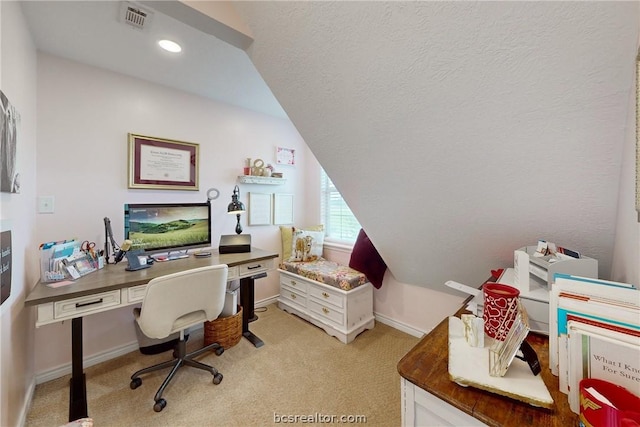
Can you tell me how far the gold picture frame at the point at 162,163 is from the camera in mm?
2119

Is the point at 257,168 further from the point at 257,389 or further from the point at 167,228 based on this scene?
the point at 257,389

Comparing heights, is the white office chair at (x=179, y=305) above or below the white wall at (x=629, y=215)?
below

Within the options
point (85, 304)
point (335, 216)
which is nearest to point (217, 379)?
point (85, 304)

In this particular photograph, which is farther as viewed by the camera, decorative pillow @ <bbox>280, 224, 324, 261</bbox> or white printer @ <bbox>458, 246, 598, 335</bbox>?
decorative pillow @ <bbox>280, 224, 324, 261</bbox>

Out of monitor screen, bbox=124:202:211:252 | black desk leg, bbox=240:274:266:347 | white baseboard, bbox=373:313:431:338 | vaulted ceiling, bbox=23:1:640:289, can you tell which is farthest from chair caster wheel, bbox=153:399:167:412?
white baseboard, bbox=373:313:431:338

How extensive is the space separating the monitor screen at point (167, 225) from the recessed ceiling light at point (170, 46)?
1174 mm

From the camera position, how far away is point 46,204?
5.76 ft

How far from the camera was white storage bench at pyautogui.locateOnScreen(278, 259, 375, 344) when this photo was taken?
230 cm

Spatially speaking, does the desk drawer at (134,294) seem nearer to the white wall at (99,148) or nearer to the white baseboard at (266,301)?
the white wall at (99,148)

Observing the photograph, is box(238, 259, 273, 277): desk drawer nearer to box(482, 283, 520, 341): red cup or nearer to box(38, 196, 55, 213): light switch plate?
box(38, 196, 55, 213): light switch plate

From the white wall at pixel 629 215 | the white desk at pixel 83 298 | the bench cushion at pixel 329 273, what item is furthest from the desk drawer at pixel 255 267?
the white wall at pixel 629 215

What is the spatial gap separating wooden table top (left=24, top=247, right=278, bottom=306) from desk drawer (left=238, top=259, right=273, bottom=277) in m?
0.04

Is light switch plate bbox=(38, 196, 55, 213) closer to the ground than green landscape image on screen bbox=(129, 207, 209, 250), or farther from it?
farther from it

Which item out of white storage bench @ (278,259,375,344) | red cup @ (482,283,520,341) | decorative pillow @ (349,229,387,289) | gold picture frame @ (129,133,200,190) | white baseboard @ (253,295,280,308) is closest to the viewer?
red cup @ (482,283,520,341)
